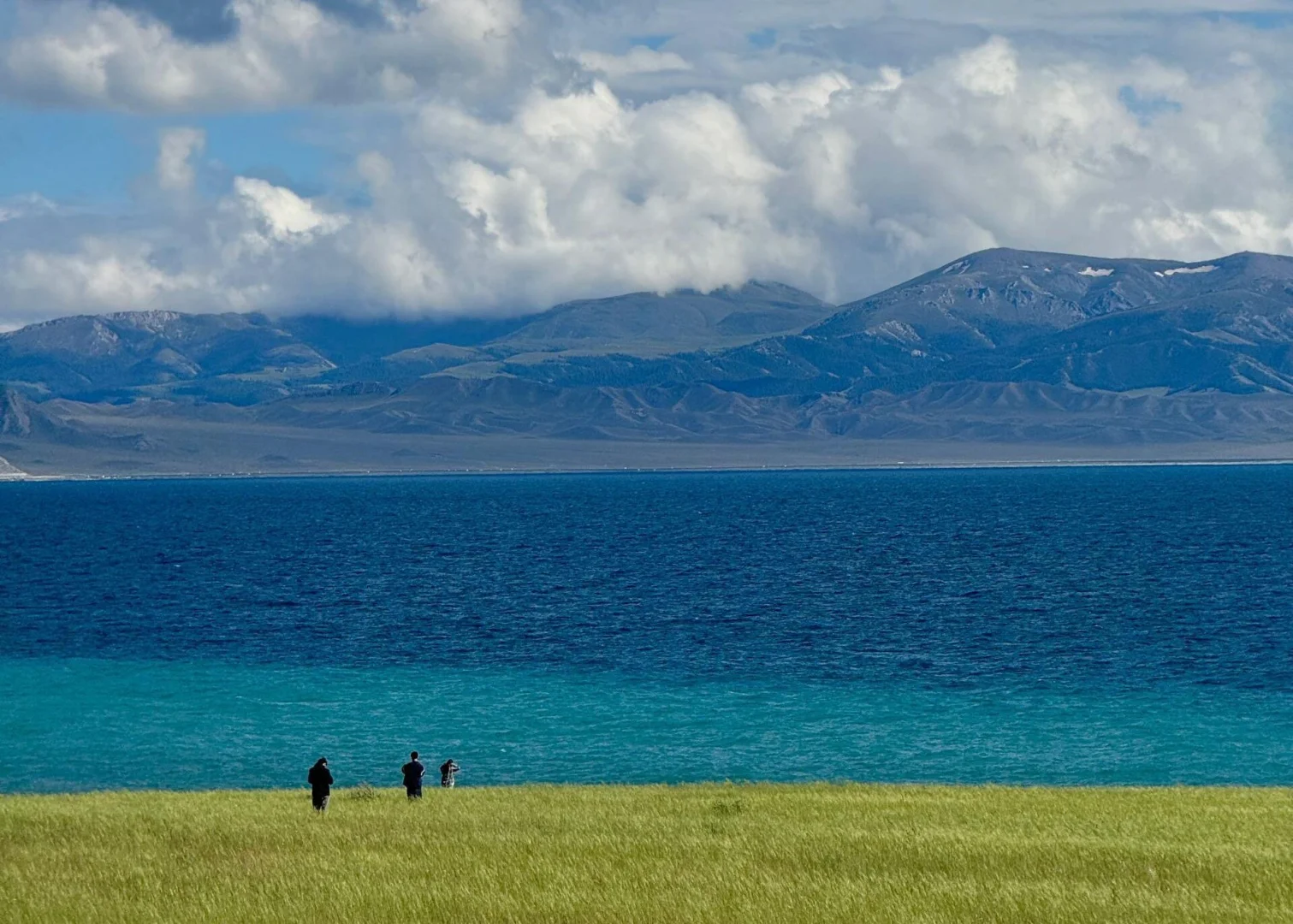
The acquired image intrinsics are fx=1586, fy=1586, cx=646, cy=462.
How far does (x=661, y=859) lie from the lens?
102 feet

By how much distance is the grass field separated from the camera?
26891mm

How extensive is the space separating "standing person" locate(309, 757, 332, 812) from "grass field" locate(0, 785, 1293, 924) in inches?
32.4

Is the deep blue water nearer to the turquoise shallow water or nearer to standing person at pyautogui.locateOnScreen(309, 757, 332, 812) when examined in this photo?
the turquoise shallow water

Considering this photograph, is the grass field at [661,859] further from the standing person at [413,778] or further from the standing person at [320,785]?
the standing person at [320,785]

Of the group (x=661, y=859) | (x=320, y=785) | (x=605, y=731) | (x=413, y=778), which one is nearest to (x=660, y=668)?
(x=605, y=731)

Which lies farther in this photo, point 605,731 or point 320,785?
point 605,731

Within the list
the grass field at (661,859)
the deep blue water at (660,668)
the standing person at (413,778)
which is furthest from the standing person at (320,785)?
the deep blue water at (660,668)

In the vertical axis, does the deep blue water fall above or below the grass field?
below

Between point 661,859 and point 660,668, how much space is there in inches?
1673

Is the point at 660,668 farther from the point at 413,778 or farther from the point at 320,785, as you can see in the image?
the point at 320,785

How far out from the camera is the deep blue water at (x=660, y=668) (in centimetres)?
5378

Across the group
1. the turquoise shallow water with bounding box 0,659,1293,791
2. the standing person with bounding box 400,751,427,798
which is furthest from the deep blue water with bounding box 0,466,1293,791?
the standing person with bounding box 400,751,427,798

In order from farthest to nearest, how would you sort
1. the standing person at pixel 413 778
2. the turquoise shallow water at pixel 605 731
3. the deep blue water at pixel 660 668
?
the deep blue water at pixel 660 668 → the turquoise shallow water at pixel 605 731 → the standing person at pixel 413 778

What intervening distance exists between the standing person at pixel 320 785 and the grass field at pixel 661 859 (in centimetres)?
82
